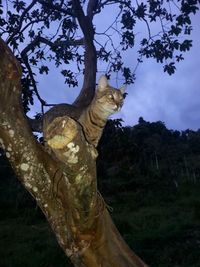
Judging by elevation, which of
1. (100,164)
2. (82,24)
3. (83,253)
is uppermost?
(82,24)

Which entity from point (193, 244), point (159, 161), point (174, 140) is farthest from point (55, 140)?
point (174, 140)

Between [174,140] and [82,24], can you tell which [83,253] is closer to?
[82,24]

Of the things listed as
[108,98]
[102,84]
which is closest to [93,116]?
[108,98]

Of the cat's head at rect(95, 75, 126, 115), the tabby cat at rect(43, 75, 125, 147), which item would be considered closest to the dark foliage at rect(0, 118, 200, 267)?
the tabby cat at rect(43, 75, 125, 147)

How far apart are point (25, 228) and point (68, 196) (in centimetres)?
1309

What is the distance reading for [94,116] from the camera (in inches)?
122

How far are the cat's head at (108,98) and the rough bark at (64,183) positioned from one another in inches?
18.9

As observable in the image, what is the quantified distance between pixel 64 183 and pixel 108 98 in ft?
2.58

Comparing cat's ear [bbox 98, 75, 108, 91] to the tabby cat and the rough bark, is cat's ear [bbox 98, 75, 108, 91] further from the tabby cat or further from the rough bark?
the rough bark

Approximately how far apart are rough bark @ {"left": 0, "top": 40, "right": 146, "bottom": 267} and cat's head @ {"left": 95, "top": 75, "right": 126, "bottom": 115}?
0.48 meters

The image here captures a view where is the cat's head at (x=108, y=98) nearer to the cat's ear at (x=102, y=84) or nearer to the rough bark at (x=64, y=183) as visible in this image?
the cat's ear at (x=102, y=84)

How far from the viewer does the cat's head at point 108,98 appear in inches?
124

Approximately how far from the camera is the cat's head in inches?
124

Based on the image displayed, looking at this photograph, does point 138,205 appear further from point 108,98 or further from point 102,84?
point 108,98
